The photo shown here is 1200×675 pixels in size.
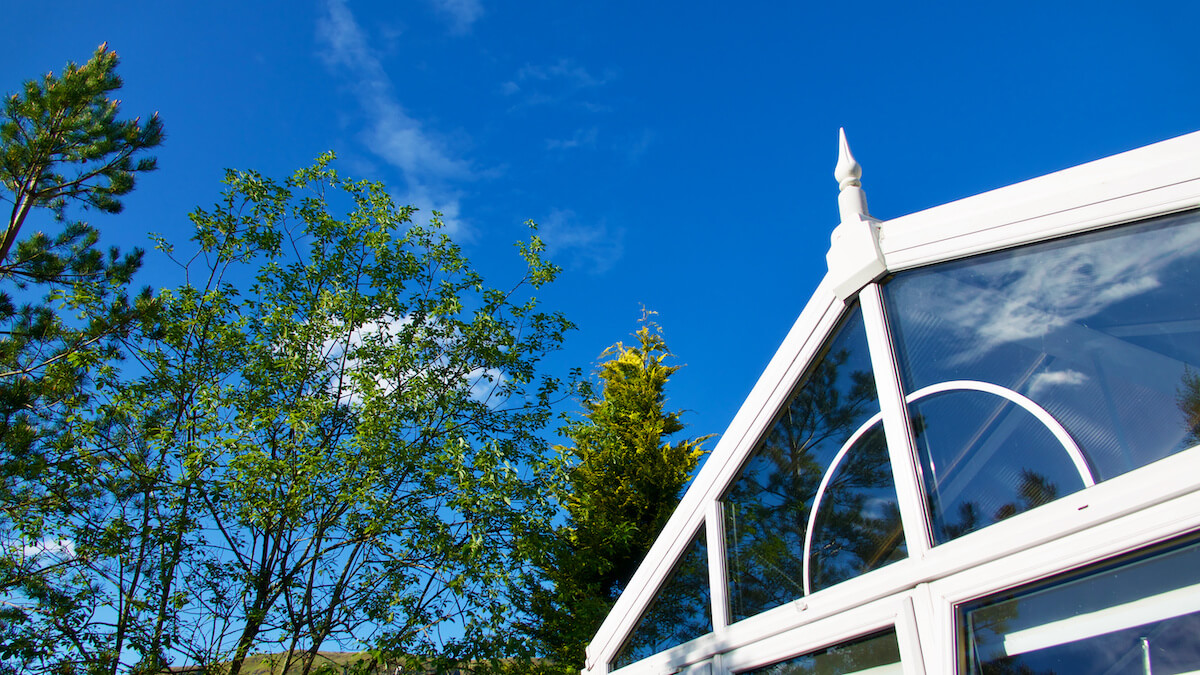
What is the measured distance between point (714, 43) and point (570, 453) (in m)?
6.49

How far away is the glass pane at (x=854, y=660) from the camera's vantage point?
256 cm

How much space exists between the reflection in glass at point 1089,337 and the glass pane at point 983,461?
0.01 metres

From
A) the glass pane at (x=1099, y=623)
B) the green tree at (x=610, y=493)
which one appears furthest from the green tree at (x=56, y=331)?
the glass pane at (x=1099, y=623)

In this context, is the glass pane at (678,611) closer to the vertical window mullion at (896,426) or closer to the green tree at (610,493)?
the vertical window mullion at (896,426)

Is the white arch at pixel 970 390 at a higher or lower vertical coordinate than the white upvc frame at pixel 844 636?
higher

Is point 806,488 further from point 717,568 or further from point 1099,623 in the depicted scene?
point 1099,623

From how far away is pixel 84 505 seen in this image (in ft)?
23.1

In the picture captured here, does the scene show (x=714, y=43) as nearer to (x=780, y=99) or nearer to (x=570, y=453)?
(x=780, y=99)

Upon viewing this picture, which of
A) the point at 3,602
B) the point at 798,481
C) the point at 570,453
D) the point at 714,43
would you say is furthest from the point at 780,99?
the point at 3,602

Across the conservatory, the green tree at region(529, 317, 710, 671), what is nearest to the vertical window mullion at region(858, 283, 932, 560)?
the conservatory

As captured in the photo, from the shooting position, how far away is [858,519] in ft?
9.42

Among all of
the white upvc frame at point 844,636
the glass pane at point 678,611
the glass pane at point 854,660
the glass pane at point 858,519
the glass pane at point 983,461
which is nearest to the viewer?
the glass pane at point 983,461

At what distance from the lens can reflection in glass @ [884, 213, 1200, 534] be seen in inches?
81.0

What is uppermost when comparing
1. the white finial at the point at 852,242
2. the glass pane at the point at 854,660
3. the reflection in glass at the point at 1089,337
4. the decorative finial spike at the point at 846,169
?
the decorative finial spike at the point at 846,169
